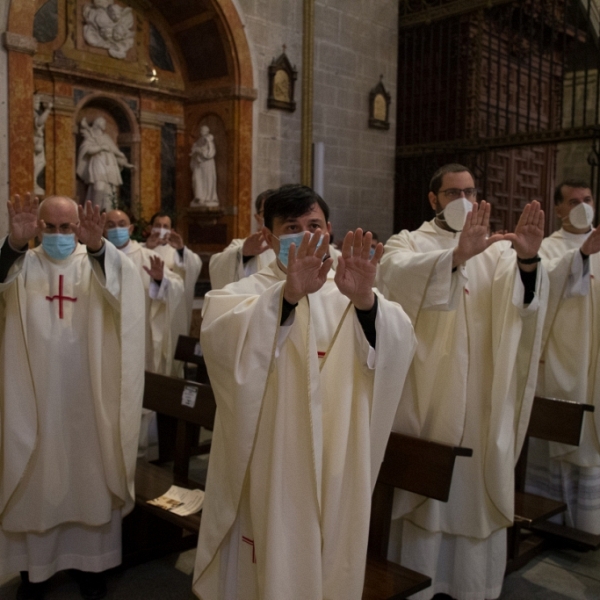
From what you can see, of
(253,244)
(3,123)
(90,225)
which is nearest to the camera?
(90,225)

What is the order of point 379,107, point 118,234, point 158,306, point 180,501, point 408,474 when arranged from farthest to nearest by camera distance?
point 379,107 → point 158,306 → point 118,234 → point 180,501 → point 408,474

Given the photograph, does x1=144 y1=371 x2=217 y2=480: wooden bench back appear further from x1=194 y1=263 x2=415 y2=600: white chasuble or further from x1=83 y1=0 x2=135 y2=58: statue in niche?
x1=83 y1=0 x2=135 y2=58: statue in niche

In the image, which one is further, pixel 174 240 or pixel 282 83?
pixel 282 83

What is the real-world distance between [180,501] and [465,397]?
4.99ft

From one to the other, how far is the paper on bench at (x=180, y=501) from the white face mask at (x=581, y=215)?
2.79 m

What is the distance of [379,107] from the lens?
11125 millimetres

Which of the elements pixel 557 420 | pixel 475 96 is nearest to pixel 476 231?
pixel 557 420

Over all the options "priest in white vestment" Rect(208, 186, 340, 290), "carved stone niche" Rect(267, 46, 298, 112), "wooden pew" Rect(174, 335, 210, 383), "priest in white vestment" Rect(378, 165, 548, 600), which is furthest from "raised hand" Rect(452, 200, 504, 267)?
"carved stone niche" Rect(267, 46, 298, 112)

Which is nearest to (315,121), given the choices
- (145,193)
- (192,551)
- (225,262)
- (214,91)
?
(214,91)

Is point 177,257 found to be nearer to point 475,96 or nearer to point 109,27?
point 109,27

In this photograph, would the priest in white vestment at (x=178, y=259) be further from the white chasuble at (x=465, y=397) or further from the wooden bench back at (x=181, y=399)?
the white chasuble at (x=465, y=397)

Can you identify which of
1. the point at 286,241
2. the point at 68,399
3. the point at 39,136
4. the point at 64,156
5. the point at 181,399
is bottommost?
the point at 181,399

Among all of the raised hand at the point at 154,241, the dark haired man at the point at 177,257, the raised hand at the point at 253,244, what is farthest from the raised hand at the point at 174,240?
the raised hand at the point at 253,244

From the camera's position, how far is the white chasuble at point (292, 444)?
7.45 feet
